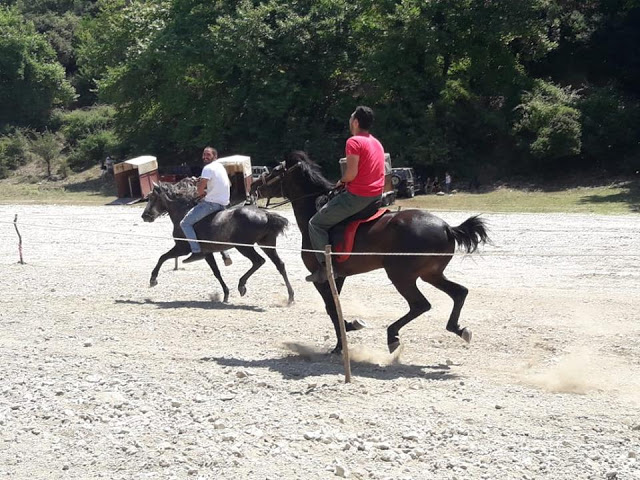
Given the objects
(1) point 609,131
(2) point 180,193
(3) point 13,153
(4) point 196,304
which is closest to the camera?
(4) point 196,304

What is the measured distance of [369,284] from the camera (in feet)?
52.7

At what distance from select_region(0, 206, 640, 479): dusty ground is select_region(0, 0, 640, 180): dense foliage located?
25.2m

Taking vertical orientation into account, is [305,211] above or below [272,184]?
below

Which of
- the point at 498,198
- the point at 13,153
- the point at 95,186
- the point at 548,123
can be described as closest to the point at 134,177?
the point at 95,186

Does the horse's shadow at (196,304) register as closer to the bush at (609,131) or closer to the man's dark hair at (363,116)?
the man's dark hair at (363,116)

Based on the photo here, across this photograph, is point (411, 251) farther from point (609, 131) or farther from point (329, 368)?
point (609, 131)

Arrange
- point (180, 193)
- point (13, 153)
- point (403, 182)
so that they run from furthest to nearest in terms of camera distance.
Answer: point (13, 153) → point (403, 182) → point (180, 193)

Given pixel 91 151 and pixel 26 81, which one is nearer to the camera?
pixel 91 151

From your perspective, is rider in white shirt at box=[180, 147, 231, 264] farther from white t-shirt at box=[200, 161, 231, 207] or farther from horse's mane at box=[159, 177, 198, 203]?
horse's mane at box=[159, 177, 198, 203]

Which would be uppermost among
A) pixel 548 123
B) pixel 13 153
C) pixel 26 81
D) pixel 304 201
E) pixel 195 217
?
pixel 26 81

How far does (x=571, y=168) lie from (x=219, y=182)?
29870mm

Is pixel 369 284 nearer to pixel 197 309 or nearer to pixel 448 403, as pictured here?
pixel 197 309

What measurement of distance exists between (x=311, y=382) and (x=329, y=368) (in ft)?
3.00

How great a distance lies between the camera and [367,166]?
32.1 ft
